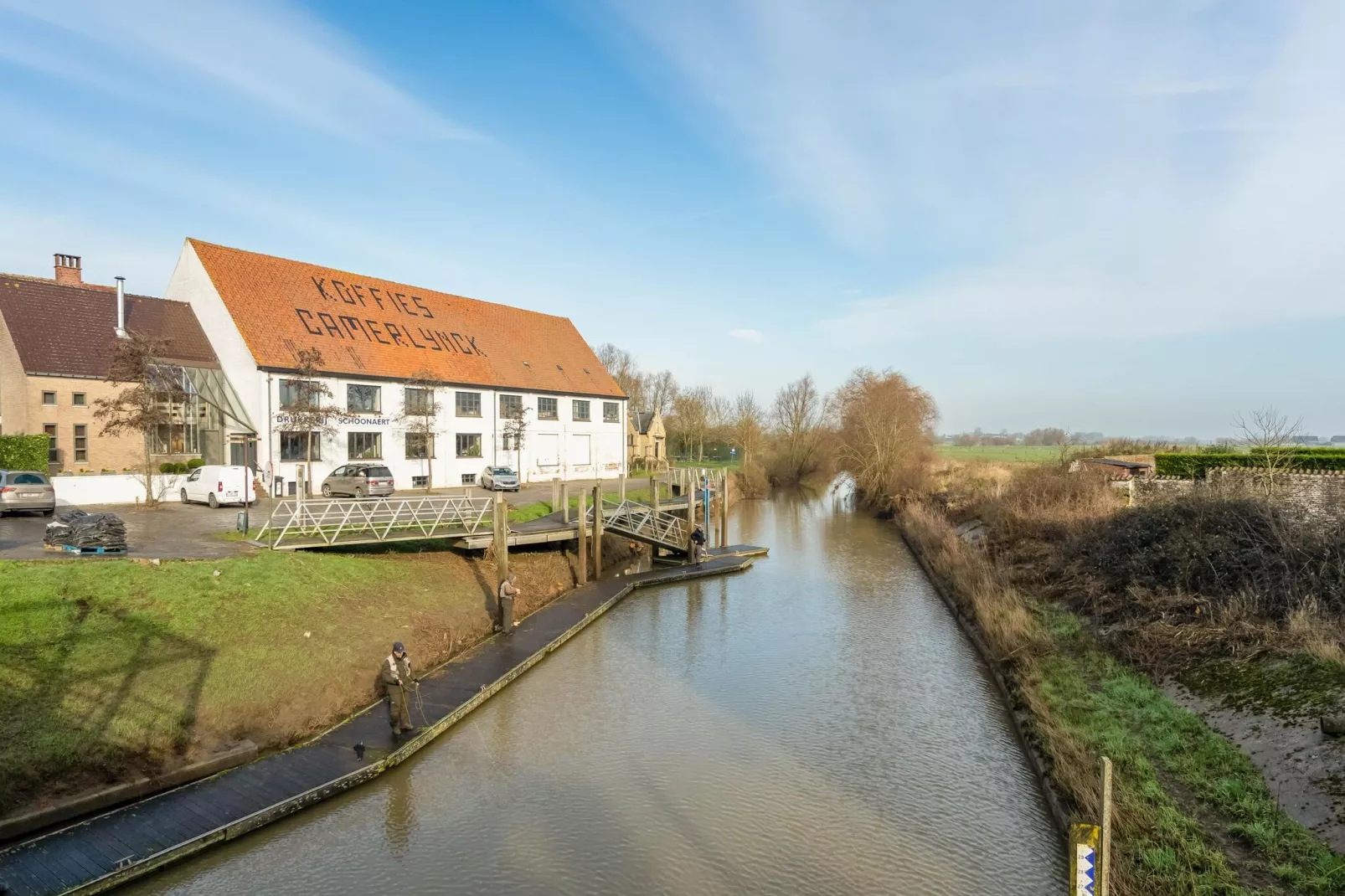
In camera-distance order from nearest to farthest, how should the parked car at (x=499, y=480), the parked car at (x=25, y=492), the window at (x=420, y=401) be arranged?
the parked car at (x=25, y=492), the window at (x=420, y=401), the parked car at (x=499, y=480)

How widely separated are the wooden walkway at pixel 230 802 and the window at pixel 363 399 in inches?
810

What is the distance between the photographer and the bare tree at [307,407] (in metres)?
28.5

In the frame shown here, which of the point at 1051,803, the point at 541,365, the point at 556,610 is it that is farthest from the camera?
the point at 541,365

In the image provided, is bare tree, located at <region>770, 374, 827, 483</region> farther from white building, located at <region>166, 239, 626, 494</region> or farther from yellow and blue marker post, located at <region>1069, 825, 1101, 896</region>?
yellow and blue marker post, located at <region>1069, 825, 1101, 896</region>

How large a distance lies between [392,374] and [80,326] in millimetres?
11336

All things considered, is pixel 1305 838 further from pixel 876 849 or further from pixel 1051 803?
pixel 876 849

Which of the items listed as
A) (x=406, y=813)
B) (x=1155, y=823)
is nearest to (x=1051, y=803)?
(x=1155, y=823)

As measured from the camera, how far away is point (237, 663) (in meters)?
12.3

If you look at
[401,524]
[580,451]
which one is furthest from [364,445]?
[401,524]

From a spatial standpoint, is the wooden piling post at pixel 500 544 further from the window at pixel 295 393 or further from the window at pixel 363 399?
the window at pixel 363 399

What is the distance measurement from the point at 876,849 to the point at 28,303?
1351 inches

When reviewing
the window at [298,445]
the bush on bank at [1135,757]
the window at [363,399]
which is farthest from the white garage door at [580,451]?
the bush on bank at [1135,757]

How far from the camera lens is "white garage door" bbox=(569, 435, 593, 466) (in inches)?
1738

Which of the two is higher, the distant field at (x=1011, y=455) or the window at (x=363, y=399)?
the window at (x=363, y=399)
